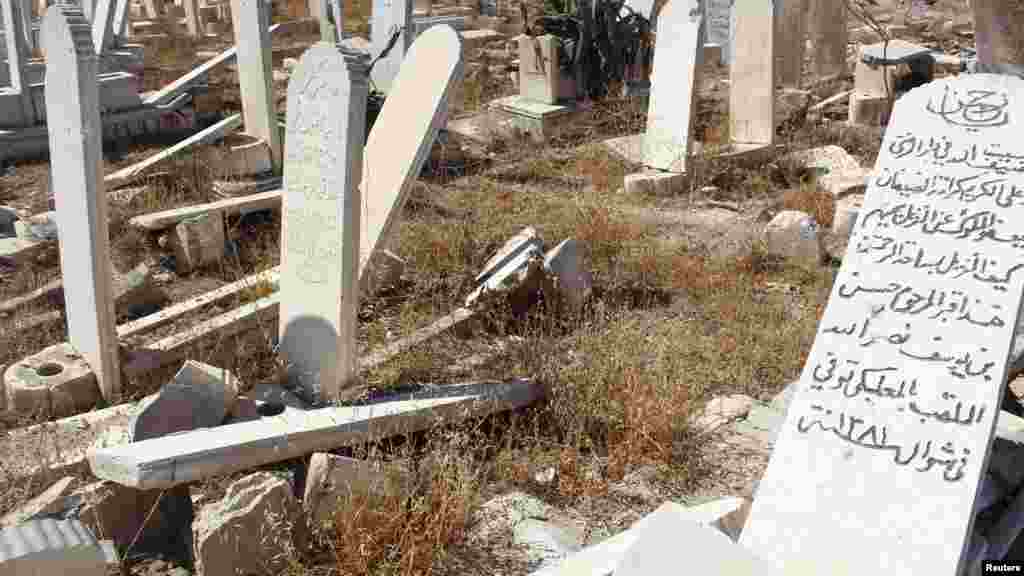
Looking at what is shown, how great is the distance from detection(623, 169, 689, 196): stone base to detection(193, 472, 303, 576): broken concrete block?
483 cm

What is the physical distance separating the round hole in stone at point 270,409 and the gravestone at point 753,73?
5367 millimetres

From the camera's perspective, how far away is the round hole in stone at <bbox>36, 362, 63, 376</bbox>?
403 cm

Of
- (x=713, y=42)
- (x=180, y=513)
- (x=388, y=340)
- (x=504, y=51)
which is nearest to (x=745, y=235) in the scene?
(x=388, y=340)

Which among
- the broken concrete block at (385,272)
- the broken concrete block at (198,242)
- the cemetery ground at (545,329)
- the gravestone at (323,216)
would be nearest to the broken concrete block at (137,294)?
the cemetery ground at (545,329)

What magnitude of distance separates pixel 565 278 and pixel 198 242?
2.30 m

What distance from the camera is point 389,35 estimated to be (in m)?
9.59

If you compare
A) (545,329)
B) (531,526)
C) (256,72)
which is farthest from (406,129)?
(256,72)

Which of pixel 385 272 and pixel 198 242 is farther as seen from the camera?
pixel 198 242

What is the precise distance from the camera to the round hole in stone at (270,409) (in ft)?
12.2

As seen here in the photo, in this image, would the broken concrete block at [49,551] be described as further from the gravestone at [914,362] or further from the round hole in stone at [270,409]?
the gravestone at [914,362]

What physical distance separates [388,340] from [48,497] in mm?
1882

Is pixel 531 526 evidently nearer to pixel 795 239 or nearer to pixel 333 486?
pixel 333 486

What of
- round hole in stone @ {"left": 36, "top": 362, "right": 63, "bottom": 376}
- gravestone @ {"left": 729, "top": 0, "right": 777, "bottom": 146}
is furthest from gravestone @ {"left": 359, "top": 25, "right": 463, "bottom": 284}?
gravestone @ {"left": 729, "top": 0, "right": 777, "bottom": 146}

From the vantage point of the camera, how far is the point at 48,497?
3033 mm
